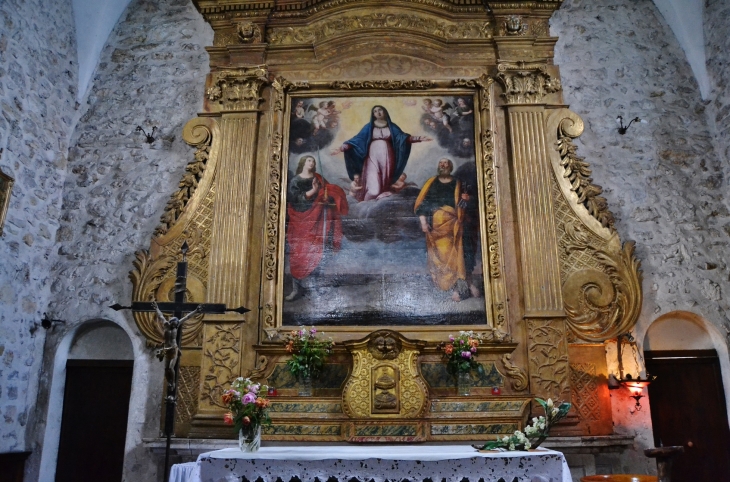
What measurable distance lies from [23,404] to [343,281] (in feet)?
12.1

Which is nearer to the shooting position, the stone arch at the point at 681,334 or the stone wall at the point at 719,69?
the stone arch at the point at 681,334

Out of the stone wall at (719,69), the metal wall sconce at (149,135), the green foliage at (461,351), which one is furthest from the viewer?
the metal wall sconce at (149,135)

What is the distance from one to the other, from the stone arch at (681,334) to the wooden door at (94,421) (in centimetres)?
586

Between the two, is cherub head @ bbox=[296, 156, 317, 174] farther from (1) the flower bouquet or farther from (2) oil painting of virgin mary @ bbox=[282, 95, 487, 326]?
(1) the flower bouquet

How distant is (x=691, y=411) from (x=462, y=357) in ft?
8.68

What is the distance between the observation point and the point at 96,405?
24.3ft

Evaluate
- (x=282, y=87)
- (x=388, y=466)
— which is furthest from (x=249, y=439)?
(x=282, y=87)

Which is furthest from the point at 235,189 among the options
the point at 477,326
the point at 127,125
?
the point at 477,326

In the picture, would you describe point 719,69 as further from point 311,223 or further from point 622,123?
point 311,223

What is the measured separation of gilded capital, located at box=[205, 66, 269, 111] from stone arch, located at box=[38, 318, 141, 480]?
2.84 metres

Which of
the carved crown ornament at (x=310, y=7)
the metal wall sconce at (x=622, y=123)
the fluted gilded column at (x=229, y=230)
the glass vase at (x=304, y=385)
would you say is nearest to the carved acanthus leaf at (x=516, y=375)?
the glass vase at (x=304, y=385)

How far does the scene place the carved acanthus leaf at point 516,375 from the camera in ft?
21.9

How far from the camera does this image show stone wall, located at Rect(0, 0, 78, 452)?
691cm

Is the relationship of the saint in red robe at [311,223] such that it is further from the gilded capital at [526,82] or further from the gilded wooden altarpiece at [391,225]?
the gilded capital at [526,82]
